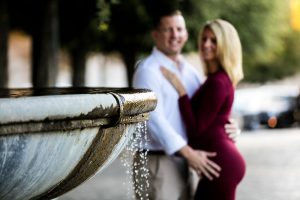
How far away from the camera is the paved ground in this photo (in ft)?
34.4

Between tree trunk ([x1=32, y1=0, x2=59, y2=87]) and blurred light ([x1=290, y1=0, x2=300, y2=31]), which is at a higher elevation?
blurred light ([x1=290, y1=0, x2=300, y2=31])

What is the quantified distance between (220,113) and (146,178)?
2.13 feet

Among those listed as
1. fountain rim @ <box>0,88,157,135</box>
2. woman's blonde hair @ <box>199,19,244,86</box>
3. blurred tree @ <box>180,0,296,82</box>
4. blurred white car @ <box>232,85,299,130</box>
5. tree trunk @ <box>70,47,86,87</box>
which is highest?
blurred tree @ <box>180,0,296,82</box>

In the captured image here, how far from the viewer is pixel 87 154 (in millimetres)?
3949

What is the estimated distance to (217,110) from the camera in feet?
17.7

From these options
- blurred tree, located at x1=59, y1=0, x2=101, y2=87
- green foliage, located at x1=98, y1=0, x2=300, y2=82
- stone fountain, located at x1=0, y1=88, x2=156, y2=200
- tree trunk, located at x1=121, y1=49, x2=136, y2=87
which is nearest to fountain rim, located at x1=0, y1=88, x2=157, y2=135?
stone fountain, located at x1=0, y1=88, x2=156, y2=200

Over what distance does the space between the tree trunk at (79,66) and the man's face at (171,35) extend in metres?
17.9

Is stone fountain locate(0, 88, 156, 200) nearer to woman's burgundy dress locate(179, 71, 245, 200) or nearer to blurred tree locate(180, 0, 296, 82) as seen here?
woman's burgundy dress locate(179, 71, 245, 200)

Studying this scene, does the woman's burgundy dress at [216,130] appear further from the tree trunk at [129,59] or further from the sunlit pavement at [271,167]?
the tree trunk at [129,59]

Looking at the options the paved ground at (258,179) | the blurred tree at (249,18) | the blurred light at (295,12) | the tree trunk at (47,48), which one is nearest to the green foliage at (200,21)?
the blurred tree at (249,18)

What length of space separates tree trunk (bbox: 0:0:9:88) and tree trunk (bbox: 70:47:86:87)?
27.0 feet

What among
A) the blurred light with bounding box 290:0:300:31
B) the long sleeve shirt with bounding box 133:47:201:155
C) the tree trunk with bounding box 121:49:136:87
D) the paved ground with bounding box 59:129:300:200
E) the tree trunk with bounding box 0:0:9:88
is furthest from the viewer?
the blurred light with bounding box 290:0:300:31

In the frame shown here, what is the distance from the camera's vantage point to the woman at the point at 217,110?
539 centimetres

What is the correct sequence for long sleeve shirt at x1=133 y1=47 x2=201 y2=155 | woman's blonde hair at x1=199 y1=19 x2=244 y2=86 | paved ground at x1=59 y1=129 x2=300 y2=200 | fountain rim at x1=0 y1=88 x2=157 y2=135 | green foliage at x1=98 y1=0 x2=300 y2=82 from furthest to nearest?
green foliage at x1=98 y1=0 x2=300 y2=82 → paved ground at x1=59 y1=129 x2=300 y2=200 → woman's blonde hair at x1=199 y1=19 x2=244 y2=86 → long sleeve shirt at x1=133 y1=47 x2=201 y2=155 → fountain rim at x1=0 y1=88 x2=157 y2=135
